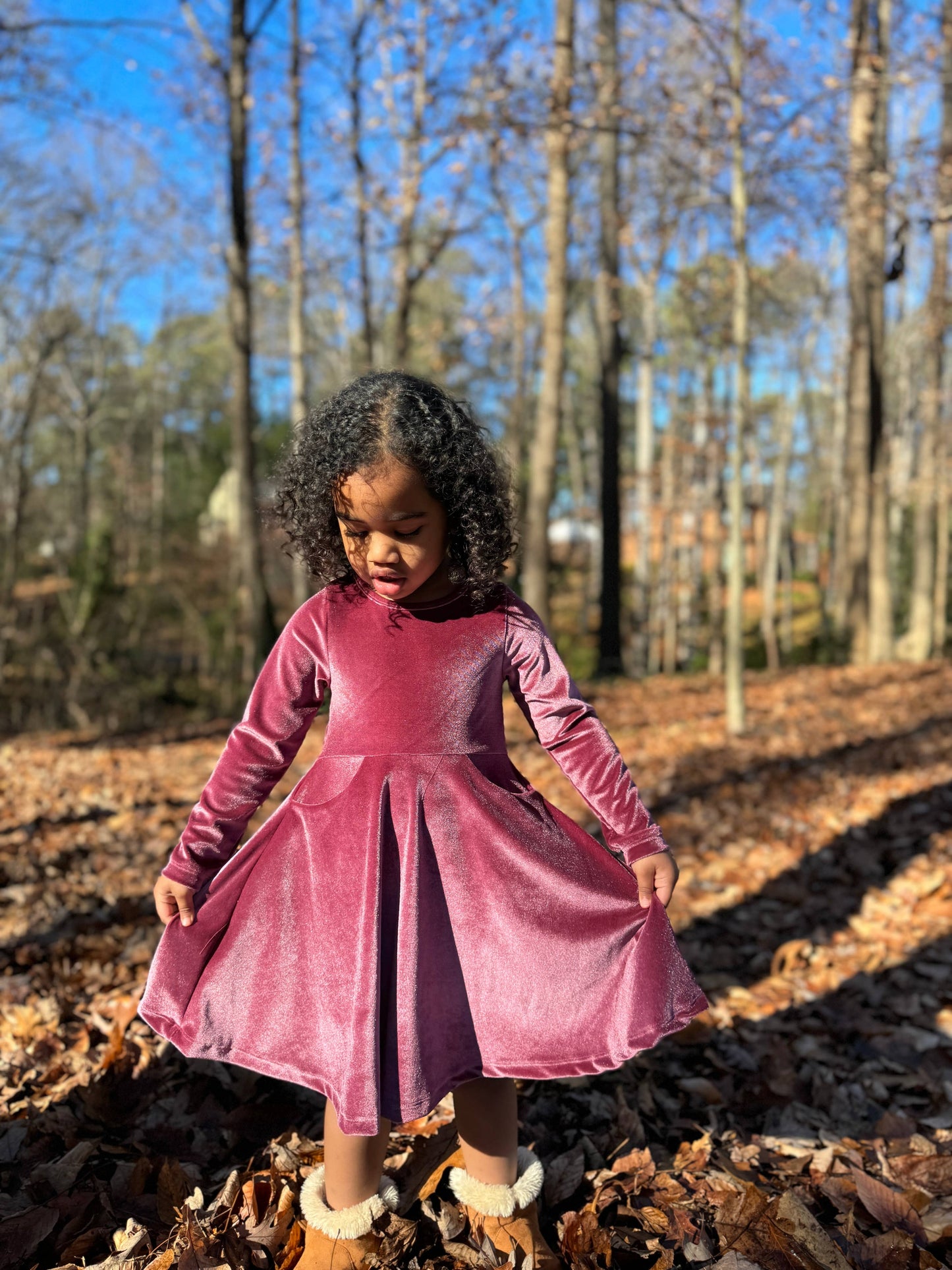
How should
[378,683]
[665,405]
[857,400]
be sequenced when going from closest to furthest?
[378,683]
[857,400]
[665,405]

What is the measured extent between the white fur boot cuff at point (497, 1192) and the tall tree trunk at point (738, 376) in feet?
18.6

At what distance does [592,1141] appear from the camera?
251 centimetres

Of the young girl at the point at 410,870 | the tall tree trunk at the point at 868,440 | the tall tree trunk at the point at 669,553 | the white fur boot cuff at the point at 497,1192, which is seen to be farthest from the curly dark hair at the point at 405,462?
the tall tree trunk at the point at 669,553

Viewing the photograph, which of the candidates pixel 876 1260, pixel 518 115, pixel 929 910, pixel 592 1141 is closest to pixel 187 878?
pixel 592 1141

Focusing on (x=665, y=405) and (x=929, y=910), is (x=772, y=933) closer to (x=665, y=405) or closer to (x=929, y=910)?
(x=929, y=910)

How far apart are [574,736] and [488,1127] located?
35.2 inches

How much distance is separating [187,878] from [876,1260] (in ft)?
5.62

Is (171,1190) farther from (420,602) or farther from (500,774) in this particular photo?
(420,602)

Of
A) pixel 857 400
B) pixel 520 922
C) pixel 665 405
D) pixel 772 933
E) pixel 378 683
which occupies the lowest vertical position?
pixel 772 933

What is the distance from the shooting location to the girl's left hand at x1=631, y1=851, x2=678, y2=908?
1.90 m

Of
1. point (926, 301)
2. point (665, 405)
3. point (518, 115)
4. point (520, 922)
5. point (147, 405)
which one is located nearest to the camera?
point (520, 922)

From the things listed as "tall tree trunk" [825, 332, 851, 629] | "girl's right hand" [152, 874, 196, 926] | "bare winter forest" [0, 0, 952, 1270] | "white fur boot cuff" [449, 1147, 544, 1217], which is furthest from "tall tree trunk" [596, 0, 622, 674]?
"girl's right hand" [152, 874, 196, 926]

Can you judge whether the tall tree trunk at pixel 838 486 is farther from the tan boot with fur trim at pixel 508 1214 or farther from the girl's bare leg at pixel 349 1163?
the girl's bare leg at pixel 349 1163

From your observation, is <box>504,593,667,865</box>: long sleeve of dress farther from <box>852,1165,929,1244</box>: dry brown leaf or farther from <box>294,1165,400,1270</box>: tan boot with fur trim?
<box>852,1165,929,1244</box>: dry brown leaf
